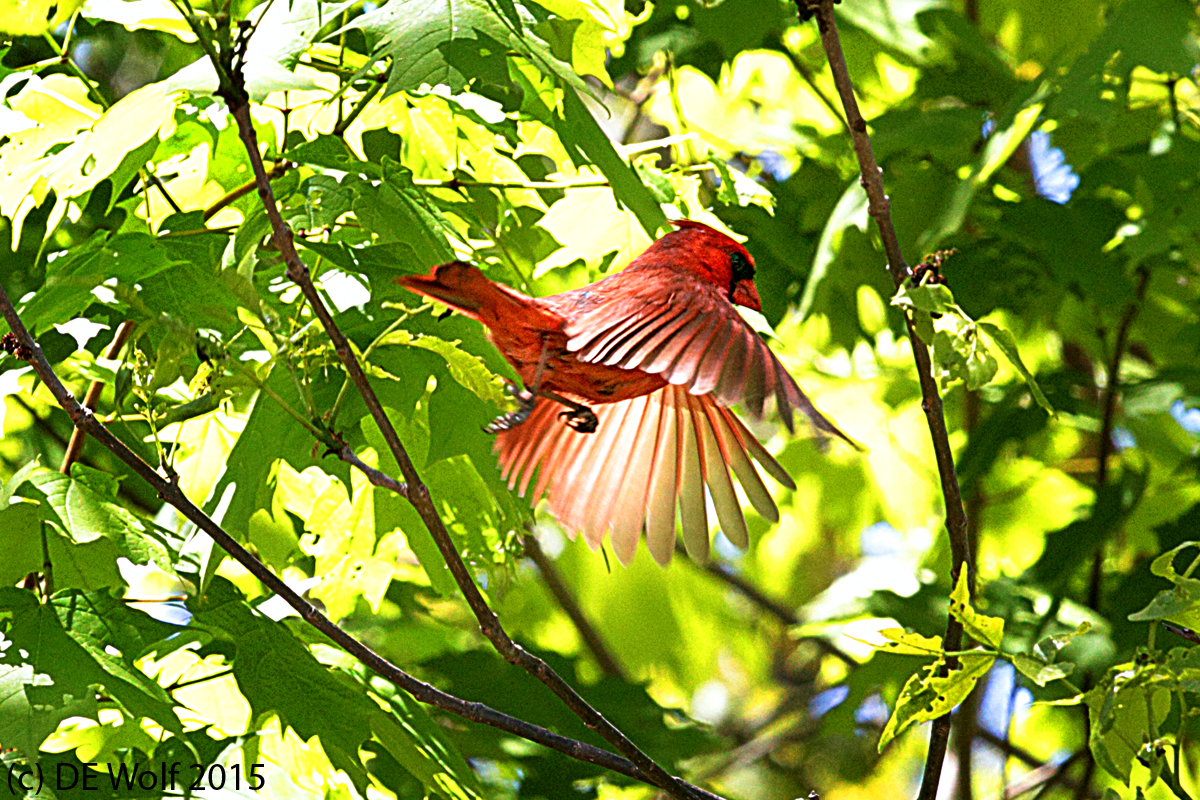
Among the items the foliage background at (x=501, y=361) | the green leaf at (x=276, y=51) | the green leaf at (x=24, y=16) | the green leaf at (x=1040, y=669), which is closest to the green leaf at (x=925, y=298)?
the foliage background at (x=501, y=361)

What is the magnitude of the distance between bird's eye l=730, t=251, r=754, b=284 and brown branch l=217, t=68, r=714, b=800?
34.1 inches

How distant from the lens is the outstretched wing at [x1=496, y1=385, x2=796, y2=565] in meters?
2.00

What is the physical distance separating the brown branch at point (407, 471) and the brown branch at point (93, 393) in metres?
0.71

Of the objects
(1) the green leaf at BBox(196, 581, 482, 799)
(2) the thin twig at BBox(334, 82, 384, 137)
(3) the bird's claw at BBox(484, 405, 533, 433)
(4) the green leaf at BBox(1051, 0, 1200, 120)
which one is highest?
(4) the green leaf at BBox(1051, 0, 1200, 120)

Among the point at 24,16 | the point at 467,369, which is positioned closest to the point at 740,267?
the point at 467,369

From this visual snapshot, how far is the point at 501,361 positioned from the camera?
1.93 m

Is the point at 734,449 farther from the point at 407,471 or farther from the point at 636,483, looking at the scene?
the point at 407,471

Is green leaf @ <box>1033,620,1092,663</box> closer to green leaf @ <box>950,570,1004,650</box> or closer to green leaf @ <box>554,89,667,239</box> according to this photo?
green leaf @ <box>950,570,1004,650</box>

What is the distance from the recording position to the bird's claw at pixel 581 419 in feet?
6.55

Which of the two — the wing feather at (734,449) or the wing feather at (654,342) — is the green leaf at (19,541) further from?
the wing feather at (734,449)

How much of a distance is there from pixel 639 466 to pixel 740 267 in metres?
0.39

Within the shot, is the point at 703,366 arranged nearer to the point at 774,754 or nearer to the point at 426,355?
the point at 426,355

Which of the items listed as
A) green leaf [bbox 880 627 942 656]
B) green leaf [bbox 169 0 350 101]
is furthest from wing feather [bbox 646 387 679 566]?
green leaf [bbox 169 0 350 101]

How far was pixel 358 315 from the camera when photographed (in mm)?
1906
